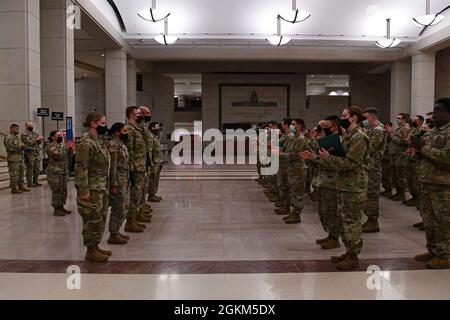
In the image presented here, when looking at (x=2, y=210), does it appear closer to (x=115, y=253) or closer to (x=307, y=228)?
(x=115, y=253)

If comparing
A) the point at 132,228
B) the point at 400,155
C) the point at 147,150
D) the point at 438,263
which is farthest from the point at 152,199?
the point at 438,263

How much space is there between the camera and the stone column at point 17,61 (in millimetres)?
9430

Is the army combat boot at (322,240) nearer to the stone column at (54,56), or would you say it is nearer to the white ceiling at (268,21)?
the stone column at (54,56)

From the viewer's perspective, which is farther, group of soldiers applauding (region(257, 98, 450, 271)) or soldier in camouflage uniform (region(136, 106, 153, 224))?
soldier in camouflage uniform (region(136, 106, 153, 224))

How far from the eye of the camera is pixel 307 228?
18.7 feet

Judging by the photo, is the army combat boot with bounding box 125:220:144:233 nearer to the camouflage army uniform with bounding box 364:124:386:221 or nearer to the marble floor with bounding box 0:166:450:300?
the marble floor with bounding box 0:166:450:300

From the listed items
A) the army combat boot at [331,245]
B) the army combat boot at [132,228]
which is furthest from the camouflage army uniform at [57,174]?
the army combat boot at [331,245]

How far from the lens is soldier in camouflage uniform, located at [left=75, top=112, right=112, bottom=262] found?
3.91 metres

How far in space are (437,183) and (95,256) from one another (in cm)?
343

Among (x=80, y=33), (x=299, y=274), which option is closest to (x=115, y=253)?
(x=299, y=274)

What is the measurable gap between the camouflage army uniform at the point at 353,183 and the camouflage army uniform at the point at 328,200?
39 centimetres

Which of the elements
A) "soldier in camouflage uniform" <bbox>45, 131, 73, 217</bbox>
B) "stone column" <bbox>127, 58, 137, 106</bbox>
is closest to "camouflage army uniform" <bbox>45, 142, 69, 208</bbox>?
"soldier in camouflage uniform" <bbox>45, 131, 73, 217</bbox>

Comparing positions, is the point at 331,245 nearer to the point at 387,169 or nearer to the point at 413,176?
the point at 413,176
